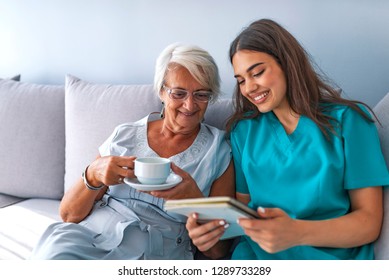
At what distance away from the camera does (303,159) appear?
1.39m

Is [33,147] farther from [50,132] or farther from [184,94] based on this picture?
[184,94]

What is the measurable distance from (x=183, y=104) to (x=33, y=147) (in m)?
0.83

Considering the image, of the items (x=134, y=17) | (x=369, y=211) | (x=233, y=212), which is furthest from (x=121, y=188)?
(x=134, y=17)

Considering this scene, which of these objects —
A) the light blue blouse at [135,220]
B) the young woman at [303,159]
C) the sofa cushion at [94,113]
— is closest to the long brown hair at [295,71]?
the young woman at [303,159]

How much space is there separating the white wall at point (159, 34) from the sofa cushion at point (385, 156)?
0.42 meters

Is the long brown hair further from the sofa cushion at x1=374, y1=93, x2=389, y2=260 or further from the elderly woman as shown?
the elderly woman

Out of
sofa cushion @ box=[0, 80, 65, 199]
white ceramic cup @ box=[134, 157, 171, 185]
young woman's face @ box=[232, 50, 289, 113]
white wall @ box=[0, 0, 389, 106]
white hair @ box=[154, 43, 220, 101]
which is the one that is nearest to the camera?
white ceramic cup @ box=[134, 157, 171, 185]

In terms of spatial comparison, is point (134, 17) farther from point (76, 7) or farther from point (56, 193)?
point (56, 193)

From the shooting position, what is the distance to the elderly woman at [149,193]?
146cm

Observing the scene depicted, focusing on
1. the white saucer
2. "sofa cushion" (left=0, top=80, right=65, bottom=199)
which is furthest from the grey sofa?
the white saucer

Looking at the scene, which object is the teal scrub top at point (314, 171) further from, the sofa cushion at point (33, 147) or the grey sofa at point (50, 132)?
the sofa cushion at point (33, 147)

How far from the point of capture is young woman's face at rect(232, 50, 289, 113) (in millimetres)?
1405

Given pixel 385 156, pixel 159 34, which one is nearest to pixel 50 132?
pixel 159 34
